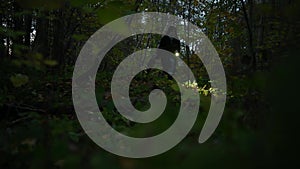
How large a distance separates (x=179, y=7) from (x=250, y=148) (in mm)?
8707

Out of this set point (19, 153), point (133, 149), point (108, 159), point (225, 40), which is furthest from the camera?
point (225, 40)

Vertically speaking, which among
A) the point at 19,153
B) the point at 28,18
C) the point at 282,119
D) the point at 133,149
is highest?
the point at 28,18

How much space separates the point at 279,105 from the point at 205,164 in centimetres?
19

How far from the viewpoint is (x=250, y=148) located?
24.2 inches

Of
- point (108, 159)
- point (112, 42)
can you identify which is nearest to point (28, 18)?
point (112, 42)

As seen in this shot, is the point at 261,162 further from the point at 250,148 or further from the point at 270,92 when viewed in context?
the point at 270,92

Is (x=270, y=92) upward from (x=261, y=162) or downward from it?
upward

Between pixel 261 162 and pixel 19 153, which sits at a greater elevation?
pixel 261 162

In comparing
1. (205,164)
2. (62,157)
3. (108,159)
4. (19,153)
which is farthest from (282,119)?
(19,153)

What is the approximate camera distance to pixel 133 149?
87 centimetres

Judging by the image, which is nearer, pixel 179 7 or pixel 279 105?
pixel 279 105

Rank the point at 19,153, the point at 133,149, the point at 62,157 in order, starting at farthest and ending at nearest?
the point at 19,153 < the point at 62,157 < the point at 133,149

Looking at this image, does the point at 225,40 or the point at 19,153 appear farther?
→ the point at 225,40

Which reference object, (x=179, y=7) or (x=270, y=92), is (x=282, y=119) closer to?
(x=270, y=92)
